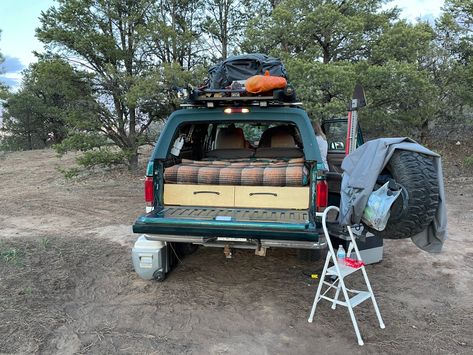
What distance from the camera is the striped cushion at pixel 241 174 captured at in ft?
13.2

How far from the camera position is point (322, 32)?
10953 millimetres

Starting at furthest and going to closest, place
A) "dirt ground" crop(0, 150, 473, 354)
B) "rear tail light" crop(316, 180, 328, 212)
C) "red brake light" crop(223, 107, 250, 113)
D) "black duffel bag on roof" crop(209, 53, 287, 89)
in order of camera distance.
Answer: "black duffel bag on roof" crop(209, 53, 287, 89) → "red brake light" crop(223, 107, 250, 113) → "rear tail light" crop(316, 180, 328, 212) → "dirt ground" crop(0, 150, 473, 354)

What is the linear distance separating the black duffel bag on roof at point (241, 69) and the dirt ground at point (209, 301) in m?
2.61

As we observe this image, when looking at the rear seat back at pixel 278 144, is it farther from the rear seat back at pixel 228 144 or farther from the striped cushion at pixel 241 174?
the striped cushion at pixel 241 174

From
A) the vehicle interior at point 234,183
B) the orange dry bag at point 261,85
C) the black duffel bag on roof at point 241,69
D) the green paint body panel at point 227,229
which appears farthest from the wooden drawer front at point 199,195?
the black duffel bag on roof at point 241,69

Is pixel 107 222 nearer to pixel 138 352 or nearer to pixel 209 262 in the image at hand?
pixel 209 262

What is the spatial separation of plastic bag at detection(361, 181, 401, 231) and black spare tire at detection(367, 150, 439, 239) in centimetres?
9

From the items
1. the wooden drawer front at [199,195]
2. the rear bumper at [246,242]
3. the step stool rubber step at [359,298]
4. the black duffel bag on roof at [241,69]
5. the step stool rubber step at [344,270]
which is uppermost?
the black duffel bag on roof at [241,69]

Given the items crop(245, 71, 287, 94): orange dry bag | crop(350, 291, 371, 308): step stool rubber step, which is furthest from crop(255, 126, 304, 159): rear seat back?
crop(350, 291, 371, 308): step stool rubber step

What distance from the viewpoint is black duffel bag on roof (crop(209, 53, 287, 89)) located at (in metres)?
6.05

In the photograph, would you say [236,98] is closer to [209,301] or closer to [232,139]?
[232,139]

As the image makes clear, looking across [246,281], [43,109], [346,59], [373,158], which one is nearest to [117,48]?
[346,59]

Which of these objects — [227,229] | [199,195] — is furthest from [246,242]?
[199,195]

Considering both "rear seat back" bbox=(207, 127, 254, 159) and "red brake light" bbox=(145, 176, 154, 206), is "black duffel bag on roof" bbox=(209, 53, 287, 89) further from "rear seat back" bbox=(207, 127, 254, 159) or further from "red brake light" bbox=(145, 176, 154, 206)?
"red brake light" bbox=(145, 176, 154, 206)
